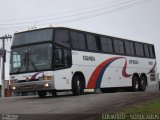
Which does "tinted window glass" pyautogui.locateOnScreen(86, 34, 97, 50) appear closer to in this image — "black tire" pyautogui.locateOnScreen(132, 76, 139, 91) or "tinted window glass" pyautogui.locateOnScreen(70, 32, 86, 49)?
"tinted window glass" pyautogui.locateOnScreen(70, 32, 86, 49)

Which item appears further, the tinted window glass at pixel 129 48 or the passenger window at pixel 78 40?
the tinted window glass at pixel 129 48

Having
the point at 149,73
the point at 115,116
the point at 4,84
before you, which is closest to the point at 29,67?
the point at 115,116

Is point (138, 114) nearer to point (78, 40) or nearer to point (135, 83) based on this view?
point (78, 40)

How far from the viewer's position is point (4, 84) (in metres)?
52.8

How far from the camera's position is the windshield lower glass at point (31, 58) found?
2175 centimetres

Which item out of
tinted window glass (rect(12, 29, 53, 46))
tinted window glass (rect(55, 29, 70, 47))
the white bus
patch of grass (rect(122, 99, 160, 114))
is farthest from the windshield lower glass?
patch of grass (rect(122, 99, 160, 114))

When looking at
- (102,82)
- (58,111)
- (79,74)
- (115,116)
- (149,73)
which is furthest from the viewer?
(149,73)

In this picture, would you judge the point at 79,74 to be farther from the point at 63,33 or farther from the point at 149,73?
the point at 149,73

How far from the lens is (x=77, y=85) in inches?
926

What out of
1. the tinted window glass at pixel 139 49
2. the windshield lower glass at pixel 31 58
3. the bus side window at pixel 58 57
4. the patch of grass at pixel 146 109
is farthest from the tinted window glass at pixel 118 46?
the patch of grass at pixel 146 109

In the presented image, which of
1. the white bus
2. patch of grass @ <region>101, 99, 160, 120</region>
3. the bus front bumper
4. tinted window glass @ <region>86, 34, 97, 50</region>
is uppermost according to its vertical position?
tinted window glass @ <region>86, 34, 97, 50</region>

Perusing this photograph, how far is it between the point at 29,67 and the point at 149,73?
42.8 feet

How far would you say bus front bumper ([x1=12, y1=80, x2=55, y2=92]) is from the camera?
21.6 meters

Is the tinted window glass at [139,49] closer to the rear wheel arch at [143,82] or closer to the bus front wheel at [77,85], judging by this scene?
the rear wheel arch at [143,82]
